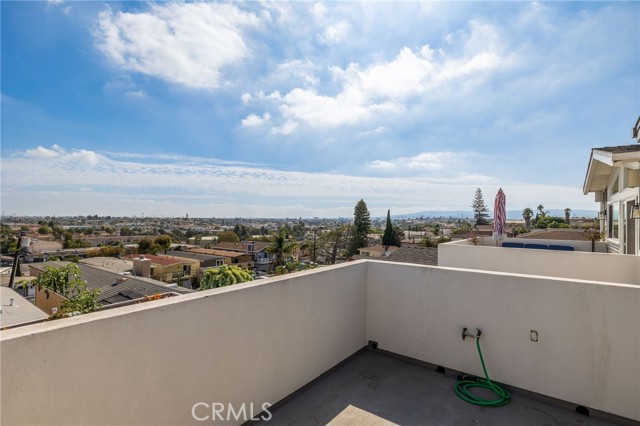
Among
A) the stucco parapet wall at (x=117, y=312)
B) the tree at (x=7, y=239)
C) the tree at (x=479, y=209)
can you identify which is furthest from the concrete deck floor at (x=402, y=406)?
the tree at (x=479, y=209)

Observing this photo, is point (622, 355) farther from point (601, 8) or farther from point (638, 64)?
point (638, 64)

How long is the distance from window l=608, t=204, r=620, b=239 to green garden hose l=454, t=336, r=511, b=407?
17.4 ft

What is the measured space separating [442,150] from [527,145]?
17.7ft

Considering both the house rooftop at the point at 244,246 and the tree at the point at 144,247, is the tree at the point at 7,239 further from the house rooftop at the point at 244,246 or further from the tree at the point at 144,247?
the house rooftop at the point at 244,246

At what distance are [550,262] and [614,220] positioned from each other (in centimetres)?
350

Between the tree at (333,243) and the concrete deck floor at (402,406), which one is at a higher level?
the concrete deck floor at (402,406)

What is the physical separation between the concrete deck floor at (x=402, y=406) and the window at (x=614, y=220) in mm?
5256

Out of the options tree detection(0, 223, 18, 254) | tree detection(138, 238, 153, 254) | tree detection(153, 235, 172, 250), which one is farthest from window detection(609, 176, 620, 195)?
tree detection(153, 235, 172, 250)

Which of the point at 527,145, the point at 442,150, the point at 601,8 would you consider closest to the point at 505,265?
the point at 601,8

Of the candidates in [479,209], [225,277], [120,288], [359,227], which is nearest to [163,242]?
[359,227]

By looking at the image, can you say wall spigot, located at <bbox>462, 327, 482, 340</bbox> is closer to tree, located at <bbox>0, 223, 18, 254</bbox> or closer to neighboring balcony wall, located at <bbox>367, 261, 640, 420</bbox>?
neighboring balcony wall, located at <bbox>367, 261, 640, 420</bbox>

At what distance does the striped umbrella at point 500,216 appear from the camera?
6.26m

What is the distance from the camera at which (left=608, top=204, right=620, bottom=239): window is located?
5908 millimetres

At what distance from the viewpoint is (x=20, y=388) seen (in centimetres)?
128
